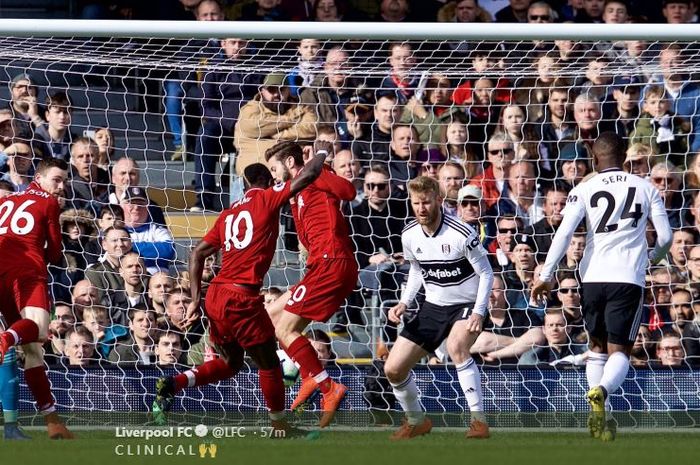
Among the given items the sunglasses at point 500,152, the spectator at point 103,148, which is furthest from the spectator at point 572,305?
the spectator at point 103,148

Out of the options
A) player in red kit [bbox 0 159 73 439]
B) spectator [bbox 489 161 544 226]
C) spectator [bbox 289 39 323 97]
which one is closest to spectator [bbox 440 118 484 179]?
spectator [bbox 489 161 544 226]

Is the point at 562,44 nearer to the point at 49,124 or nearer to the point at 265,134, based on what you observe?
the point at 265,134

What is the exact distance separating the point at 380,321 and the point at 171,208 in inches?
82.2

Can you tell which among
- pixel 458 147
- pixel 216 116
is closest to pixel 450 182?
pixel 458 147

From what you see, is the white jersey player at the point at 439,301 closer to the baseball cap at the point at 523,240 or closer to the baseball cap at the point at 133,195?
the baseball cap at the point at 523,240

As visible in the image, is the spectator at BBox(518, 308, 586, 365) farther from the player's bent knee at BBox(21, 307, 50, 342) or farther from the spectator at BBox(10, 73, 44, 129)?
the spectator at BBox(10, 73, 44, 129)

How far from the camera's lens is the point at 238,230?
30.2 ft

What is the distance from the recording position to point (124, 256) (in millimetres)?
10891

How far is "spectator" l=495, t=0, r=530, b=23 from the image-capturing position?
14.0m

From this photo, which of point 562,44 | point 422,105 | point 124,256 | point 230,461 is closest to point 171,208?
point 124,256

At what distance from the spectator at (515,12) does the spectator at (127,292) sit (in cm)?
512

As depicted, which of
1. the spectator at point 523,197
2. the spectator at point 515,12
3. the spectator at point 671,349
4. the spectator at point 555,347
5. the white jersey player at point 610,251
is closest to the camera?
the white jersey player at point 610,251

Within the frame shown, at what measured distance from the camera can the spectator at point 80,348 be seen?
10.7 m

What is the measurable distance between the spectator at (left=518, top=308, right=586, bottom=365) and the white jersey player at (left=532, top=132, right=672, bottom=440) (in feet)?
6.34
